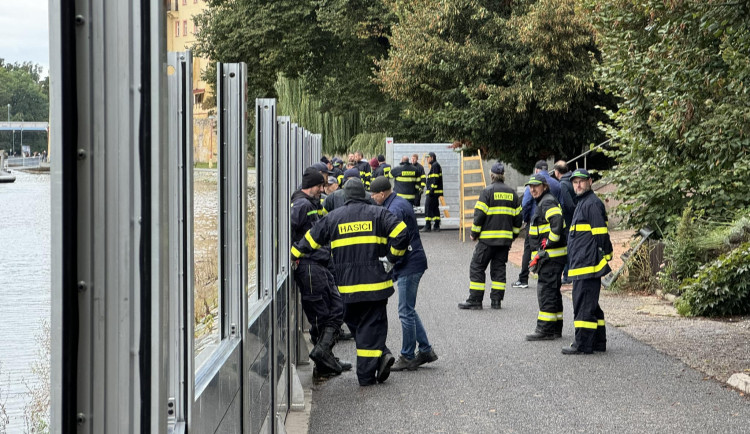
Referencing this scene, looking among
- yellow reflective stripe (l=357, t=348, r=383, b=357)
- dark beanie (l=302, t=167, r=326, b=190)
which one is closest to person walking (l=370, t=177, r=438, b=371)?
dark beanie (l=302, t=167, r=326, b=190)

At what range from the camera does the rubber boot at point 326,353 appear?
9.32 metres

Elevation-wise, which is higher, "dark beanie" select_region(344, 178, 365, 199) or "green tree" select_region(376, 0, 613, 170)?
"green tree" select_region(376, 0, 613, 170)

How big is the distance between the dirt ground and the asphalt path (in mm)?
229

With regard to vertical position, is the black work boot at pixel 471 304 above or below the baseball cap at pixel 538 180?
below

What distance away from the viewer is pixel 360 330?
892 cm

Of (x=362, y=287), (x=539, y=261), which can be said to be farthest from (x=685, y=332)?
(x=362, y=287)

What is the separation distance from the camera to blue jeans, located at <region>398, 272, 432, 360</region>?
9719mm

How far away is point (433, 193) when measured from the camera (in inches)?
989

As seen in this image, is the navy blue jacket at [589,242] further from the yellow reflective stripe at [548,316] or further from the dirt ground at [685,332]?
the dirt ground at [685,332]

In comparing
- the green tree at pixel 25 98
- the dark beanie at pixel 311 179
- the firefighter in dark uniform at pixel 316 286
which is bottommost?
the firefighter in dark uniform at pixel 316 286

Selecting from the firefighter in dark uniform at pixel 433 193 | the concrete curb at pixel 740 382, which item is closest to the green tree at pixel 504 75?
the firefighter in dark uniform at pixel 433 193

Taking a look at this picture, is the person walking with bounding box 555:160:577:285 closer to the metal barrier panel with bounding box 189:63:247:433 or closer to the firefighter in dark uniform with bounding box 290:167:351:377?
the firefighter in dark uniform with bounding box 290:167:351:377

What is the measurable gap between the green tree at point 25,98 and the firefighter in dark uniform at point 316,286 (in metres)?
7.40

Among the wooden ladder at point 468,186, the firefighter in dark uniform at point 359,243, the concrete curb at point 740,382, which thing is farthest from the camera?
the wooden ladder at point 468,186
